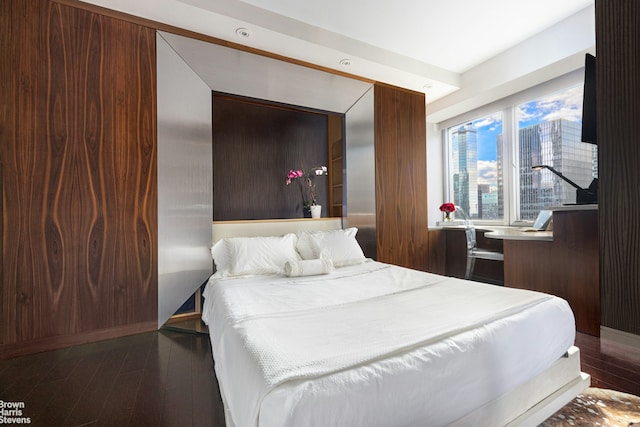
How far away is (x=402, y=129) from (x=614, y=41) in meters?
3.80

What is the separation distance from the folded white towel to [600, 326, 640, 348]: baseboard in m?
2.13

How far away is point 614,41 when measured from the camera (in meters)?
0.28

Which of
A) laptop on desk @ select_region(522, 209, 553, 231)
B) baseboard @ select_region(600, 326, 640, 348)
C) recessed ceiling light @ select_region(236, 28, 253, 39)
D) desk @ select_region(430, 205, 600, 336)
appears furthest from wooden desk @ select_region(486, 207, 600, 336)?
recessed ceiling light @ select_region(236, 28, 253, 39)

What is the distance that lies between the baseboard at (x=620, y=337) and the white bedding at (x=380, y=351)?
2.46ft

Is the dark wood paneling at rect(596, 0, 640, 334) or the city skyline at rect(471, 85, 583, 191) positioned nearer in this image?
the dark wood paneling at rect(596, 0, 640, 334)

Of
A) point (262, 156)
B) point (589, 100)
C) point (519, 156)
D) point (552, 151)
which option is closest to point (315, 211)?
point (262, 156)

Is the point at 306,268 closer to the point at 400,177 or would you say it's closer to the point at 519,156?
the point at 400,177

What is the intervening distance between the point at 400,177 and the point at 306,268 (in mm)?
2075

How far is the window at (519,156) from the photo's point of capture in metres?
3.32

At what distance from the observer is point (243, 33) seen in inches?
105

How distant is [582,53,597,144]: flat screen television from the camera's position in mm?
891

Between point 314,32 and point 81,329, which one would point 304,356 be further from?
point 314,32

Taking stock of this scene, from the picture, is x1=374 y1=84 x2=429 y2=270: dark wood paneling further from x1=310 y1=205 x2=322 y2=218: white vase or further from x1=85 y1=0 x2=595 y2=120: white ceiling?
x1=310 y1=205 x2=322 y2=218: white vase

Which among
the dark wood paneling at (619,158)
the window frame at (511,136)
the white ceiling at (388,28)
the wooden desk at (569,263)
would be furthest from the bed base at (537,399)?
the white ceiling at (388,28)
